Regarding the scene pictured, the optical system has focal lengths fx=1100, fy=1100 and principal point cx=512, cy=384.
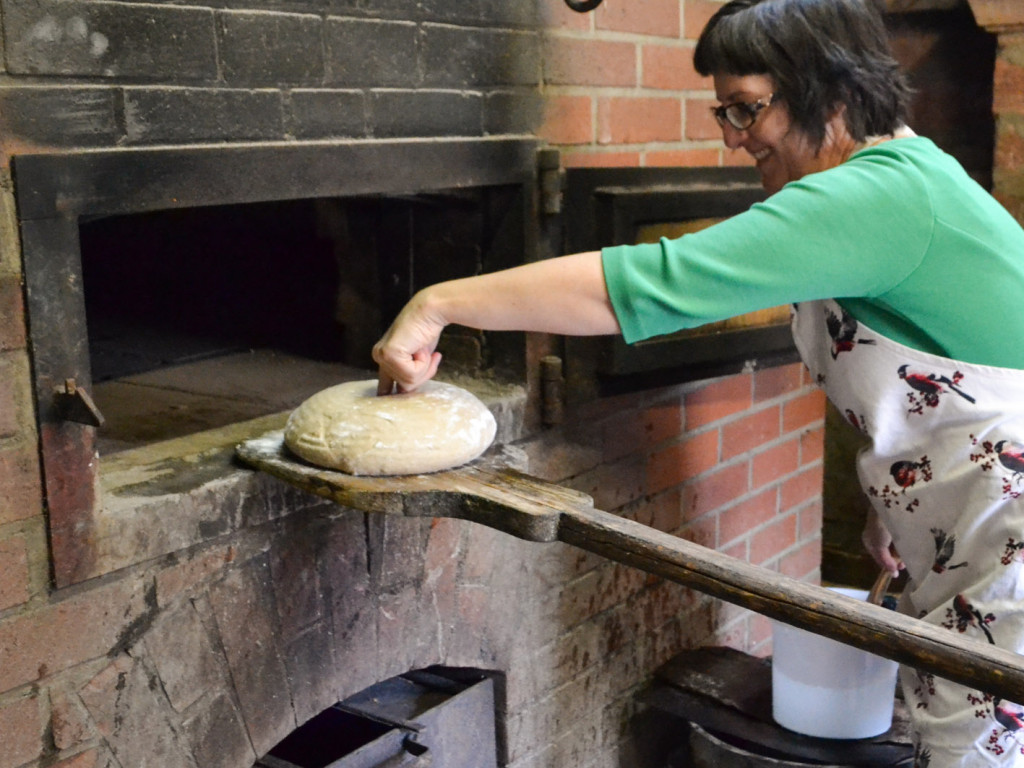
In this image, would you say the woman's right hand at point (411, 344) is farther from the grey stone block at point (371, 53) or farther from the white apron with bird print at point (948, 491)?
the white apron with bird print at point (948, 491)

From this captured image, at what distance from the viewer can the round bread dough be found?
4.36ft

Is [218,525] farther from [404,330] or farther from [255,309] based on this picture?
[255,309]

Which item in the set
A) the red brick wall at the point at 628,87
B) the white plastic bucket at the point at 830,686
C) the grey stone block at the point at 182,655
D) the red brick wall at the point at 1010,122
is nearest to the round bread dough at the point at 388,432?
the grey stone block at the point at 182,655

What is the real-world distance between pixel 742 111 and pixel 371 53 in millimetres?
518

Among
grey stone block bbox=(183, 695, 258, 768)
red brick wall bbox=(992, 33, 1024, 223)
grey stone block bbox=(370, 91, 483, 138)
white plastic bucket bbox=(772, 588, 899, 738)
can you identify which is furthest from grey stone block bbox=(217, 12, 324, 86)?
red brick wall bbox=(992, 33, 1024, 223)

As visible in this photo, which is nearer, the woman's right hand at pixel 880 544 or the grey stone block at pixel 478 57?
the grey stone block at pixel 478 57

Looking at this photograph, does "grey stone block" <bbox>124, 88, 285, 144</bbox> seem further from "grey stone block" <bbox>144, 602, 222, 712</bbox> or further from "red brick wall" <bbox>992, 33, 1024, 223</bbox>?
"red brick wall" <bbox>992, 33, 1024, 223</bbox>

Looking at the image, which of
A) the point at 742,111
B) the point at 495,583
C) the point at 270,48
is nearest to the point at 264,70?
the point at 270,48

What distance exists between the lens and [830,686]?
192cm

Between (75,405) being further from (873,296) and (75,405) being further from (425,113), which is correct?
(873,296)

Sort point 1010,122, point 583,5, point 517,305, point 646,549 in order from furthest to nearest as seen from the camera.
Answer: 1. point 1010,122
2. point 583,5
3. point 517,305
4. point 646,549

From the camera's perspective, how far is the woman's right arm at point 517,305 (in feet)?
4.25

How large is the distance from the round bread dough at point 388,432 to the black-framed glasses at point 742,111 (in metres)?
0.54

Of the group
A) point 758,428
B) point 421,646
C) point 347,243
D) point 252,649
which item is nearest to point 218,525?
point 252,649
